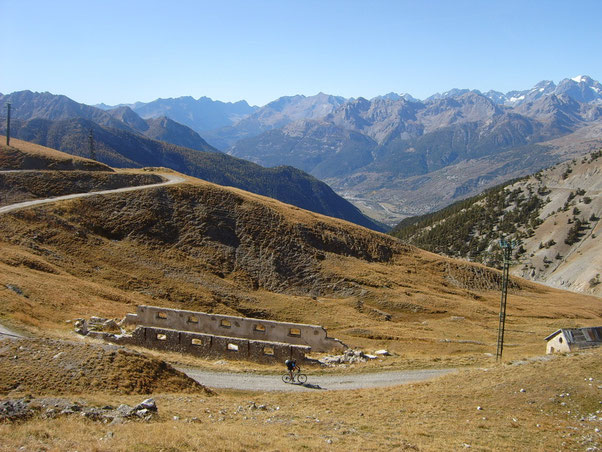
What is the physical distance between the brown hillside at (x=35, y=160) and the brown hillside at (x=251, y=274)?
569 inches

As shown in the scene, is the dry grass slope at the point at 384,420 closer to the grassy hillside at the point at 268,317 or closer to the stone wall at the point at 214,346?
the grassy hillside at the point at 268,317

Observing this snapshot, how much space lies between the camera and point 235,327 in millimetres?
40188

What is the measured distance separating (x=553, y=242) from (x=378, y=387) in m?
146

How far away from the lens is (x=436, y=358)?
36.8 meters

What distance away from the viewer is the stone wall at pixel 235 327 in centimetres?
3906

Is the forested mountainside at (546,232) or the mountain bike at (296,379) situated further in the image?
the forested mountainside at (546,232)

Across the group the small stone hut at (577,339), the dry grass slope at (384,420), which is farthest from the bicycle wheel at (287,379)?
the small stone hut at (577,339)

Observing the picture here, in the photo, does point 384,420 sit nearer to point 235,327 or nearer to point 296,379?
point 296,379

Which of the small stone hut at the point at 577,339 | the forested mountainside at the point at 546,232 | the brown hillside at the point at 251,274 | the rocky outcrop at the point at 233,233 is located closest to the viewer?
the small stone hut at the point at 577,339

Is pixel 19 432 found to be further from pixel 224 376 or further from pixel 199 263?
pixel 199 263

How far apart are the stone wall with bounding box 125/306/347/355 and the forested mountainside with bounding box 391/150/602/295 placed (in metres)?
104

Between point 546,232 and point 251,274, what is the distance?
134 meters

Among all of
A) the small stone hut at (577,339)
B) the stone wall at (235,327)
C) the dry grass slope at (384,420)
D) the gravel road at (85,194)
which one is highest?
the gravel road at (85,194)

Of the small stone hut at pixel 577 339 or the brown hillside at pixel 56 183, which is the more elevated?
the brown hillside at pixel 56 183
